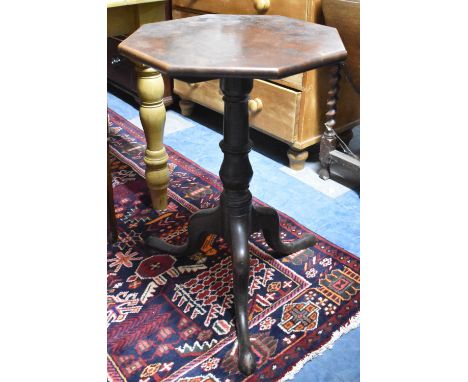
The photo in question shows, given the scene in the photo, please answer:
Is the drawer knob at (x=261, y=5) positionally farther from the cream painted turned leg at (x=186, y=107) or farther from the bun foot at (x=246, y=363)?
the bun foot at (x=246, y=363)

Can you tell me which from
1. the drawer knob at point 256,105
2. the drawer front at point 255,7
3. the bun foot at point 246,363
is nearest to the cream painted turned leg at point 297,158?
the drawer knob at point 256,105

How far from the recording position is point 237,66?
0.92 meters

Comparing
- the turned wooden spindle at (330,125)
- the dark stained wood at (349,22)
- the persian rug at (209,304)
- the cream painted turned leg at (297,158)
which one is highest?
the dark stained wood at (349,22)

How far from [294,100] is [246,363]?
1.15 m

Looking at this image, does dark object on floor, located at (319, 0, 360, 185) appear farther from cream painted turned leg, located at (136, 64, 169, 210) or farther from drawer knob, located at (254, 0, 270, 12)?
cream painted turned leg, located at (136, 64, 169, 210)

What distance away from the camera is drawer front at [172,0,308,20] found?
1841 mm

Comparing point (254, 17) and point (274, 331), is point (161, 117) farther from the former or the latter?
point (274, 331)

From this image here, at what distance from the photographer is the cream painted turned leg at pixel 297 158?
211 cm

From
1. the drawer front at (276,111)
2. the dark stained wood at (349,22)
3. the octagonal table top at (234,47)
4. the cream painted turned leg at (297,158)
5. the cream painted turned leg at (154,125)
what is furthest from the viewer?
the cream painted turned leg at (297,158)

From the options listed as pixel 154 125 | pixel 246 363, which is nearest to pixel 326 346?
pixel 246 363

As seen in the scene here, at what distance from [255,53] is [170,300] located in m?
0.77

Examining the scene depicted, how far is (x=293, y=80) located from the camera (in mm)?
1967

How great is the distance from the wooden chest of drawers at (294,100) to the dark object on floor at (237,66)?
22.3 inches

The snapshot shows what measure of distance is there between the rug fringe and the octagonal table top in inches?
28.0
